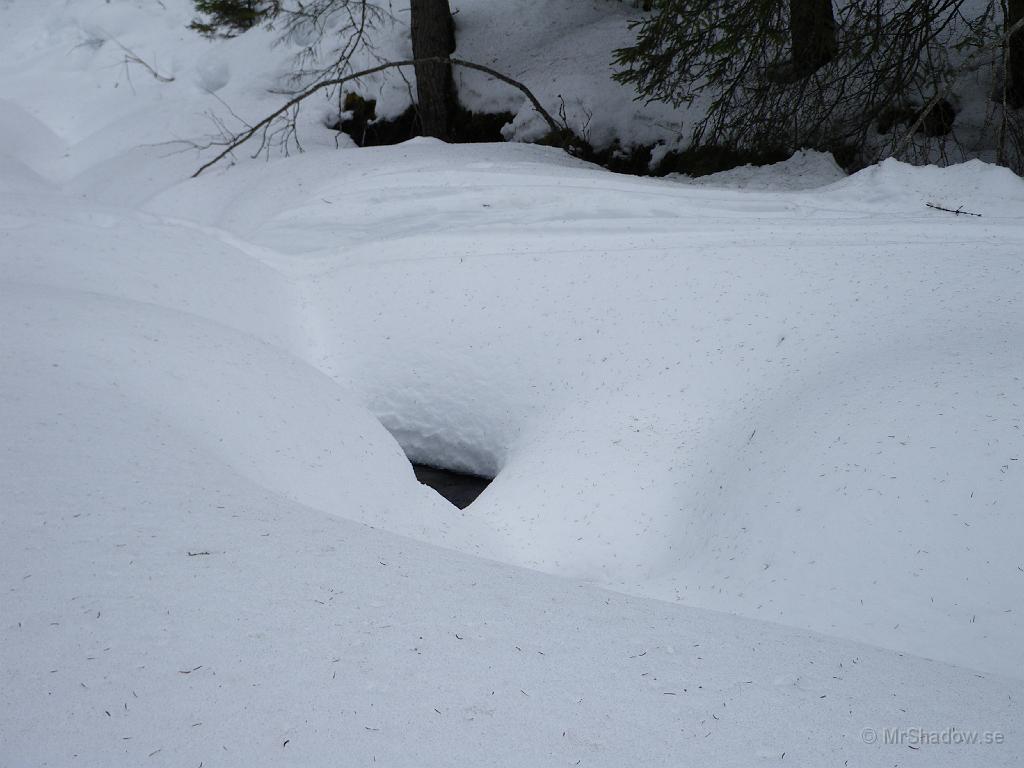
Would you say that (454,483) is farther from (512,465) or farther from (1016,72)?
(1016,72)

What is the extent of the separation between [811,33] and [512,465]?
15.6 feet

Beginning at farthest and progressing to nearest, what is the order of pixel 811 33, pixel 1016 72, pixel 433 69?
pixel 433 69
pixel 811 33
pixel 1016 72

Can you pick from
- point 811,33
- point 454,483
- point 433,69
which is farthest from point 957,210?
point 433,69

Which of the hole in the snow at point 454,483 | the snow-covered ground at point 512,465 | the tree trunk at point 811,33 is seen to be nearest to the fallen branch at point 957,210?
the snow-covered ground at point 512,465

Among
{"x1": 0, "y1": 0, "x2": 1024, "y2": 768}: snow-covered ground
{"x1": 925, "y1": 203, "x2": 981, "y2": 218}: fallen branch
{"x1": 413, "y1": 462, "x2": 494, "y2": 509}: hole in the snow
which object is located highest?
{"x1": 925, "y1": 203, "x2": 981, "y2": 218}: fallen branch

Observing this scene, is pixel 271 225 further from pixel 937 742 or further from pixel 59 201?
pixel 937 742

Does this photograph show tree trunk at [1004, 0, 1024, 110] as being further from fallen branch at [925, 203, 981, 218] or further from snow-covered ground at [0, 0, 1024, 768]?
fallen branch at [925, 203, 981, 218]

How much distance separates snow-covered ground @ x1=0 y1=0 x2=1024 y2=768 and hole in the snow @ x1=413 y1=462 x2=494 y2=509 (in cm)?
12

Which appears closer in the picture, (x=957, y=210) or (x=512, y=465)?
(x=512, y=465)

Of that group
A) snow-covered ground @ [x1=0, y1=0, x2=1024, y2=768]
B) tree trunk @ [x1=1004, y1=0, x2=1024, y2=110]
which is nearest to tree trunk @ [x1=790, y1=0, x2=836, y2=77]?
snow-covered ground @ [x1=0, y1=0, x2=1024, y2=768]

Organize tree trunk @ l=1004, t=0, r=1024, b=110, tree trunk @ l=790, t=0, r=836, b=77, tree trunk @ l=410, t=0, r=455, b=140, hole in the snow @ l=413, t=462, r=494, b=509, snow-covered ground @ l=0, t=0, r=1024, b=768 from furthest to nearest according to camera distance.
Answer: tree trunk @ l=410, t=0, r=455, b=140, tree trunk @ l=790, t=0, r=836, b=77, tree trunk @ l=1004, t=0, r=1024, b=110, hole in the snow @ l=413, t=462, r=494, b=509, snow-covered ground @ l=0, t=0, r=1024, b=768

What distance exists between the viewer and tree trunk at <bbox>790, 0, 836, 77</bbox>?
21.7 feet

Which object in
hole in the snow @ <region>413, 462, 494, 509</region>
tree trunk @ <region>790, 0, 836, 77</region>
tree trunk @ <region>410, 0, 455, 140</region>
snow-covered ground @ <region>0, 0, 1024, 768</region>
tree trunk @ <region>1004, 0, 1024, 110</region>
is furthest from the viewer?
tree trunk @ <region>410, 0, 455, 140</region>

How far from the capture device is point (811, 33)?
662cm
